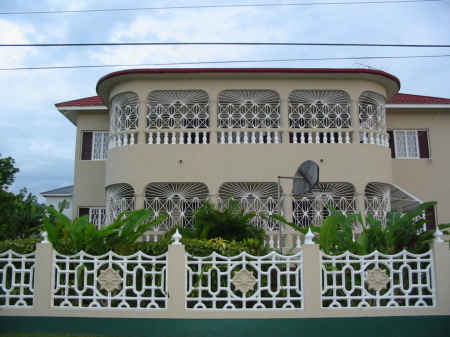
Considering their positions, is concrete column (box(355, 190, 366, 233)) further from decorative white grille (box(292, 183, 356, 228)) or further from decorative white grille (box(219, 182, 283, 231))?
decorative white grille (box(219, 182, 283, 231))

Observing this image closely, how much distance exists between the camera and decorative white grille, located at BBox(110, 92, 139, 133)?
547 inches

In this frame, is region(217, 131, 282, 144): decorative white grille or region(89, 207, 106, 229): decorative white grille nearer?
region(217, 131, 282, 144): decorative white grille

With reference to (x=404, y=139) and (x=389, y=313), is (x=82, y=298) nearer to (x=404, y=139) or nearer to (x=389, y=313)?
(x=389, y=313)

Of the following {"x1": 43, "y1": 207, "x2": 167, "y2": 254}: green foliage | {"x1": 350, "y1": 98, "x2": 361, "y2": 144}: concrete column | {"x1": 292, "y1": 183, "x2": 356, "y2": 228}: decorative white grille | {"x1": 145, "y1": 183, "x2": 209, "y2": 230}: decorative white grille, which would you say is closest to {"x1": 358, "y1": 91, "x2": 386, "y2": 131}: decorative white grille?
{"x1": 350, "y1": 98, "x2": 361, "y2": 144}: concrete column

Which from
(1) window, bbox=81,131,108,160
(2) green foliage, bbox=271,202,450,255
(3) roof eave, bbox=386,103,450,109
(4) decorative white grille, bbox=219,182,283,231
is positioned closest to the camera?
(2) green foliage, bbox=271,202,450,255

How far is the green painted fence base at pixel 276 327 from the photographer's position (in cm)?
648

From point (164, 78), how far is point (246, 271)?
8.30 meters

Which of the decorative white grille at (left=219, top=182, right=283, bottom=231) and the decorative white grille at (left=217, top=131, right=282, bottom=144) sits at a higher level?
the decorative white grille at (left=217, top=131, right=282, bottom=144)

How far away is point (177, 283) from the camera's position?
659cm

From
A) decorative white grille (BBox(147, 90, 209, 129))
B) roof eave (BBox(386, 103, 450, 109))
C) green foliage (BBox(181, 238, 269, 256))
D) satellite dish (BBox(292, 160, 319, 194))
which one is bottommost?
green foliage (BBox(181, 238, 269, 256))

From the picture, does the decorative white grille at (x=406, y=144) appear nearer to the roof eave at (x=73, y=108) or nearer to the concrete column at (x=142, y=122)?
the concrete column at (x=142, y=122)

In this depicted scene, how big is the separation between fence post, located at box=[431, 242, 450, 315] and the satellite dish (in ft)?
7.18

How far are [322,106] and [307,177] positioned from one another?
608 cm

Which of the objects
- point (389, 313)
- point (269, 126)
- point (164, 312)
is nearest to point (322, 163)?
point (269, 126)
